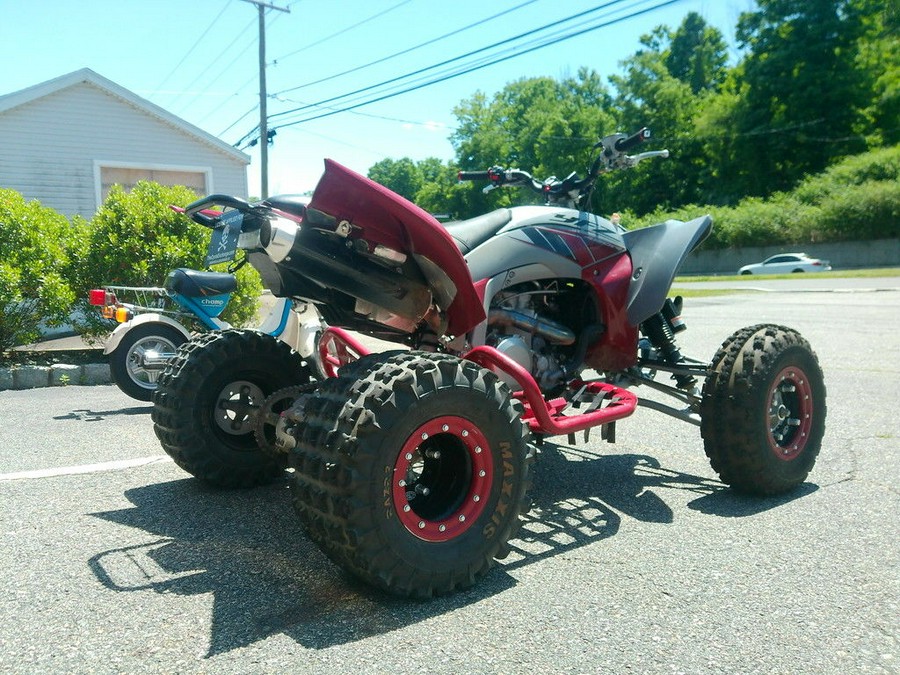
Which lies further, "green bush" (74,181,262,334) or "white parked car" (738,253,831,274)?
"white parked car" (738,253,831,274)

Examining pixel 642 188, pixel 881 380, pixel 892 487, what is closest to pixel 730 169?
pixel 642 188

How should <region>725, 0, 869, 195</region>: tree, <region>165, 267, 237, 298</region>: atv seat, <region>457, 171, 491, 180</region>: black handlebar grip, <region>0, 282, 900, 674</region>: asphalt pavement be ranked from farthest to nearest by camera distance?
<region>725, 0, 869, 195</region>: tree
<region>165, 267, 237, 298</region>: atv seat
<region>457, 171, 491, 180</region>: black handlebar grip
<region>0, 282, 900, 674</region>: asphalt pavement

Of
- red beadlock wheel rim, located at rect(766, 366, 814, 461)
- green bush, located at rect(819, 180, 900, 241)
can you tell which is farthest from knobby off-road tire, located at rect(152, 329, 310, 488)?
green bush, located at rect(819, 180, 900, 241)

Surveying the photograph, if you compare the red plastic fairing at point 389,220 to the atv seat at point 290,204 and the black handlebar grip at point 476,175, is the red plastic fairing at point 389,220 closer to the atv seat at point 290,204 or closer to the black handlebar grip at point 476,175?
the atv seat at point 290,204

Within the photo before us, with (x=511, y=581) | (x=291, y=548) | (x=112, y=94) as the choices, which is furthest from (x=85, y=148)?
(x=511, y=581)

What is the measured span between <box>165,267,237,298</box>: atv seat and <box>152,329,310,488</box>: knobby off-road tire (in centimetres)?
279

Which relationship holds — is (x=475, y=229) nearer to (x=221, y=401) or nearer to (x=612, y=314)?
(x=612, y=314)

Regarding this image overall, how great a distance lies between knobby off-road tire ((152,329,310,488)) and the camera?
3.98 meters

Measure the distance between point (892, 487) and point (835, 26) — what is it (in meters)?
58.2

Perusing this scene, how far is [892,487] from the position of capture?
4.31 metres

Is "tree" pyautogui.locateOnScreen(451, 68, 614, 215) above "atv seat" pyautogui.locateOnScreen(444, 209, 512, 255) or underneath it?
above

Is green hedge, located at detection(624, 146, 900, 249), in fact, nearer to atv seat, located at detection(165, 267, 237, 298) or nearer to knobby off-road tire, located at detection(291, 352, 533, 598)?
atv seat, located at detection(165, 267, 237, 298)

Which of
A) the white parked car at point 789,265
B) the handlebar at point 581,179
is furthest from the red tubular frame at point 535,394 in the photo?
the white parked car at point 789,265

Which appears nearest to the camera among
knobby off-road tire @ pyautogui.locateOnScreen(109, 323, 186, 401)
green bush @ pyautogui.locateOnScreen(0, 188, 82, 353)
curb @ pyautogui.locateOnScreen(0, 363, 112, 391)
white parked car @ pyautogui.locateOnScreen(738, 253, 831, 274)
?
knobby off-road tire @ pyautogui.locateOnScreen(109, 323, 186, 401)
